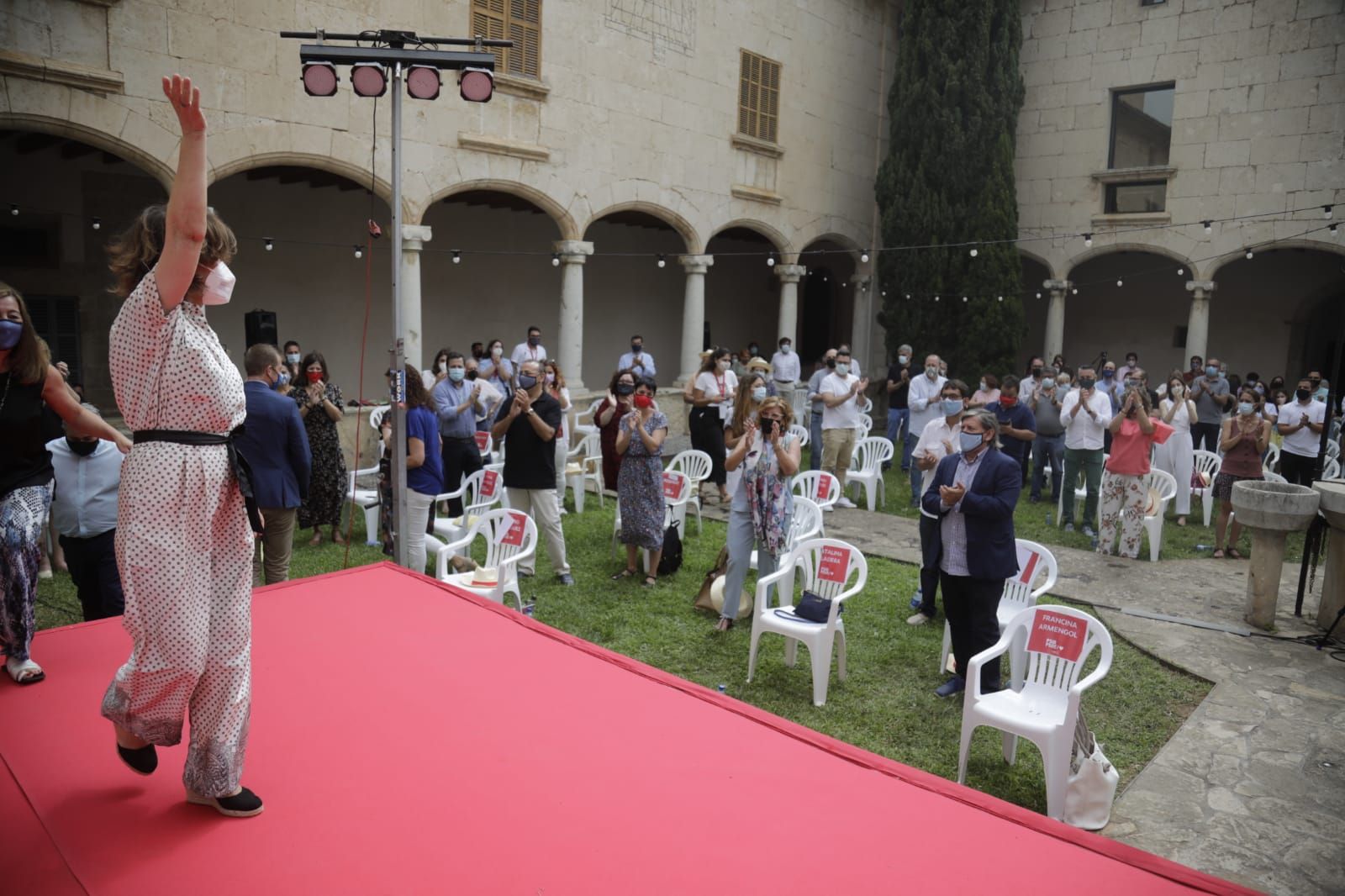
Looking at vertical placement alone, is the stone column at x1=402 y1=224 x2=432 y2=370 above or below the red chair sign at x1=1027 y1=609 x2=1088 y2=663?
above

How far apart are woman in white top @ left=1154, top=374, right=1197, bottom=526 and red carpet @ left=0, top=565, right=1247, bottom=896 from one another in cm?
793

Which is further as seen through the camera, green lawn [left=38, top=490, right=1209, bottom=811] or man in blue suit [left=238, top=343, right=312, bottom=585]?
man in blue suit [left=238, top=343, right=312, bottom=585]

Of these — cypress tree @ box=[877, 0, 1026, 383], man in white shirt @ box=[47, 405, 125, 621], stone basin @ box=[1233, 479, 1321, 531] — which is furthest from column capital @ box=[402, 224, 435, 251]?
cypress tree @ box=[877, 0, 1026, 383]

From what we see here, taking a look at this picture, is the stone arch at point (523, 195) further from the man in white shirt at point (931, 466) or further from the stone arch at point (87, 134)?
the man in white shirt at point (931, 466)

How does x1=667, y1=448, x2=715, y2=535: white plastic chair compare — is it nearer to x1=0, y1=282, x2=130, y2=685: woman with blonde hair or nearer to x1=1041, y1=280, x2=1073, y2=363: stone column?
x1=0, y1=282, x2=130, y2=685: woman with blonde hair

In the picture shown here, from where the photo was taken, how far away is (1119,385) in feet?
42.9

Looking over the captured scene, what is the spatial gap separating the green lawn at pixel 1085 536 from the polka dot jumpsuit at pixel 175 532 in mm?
7691

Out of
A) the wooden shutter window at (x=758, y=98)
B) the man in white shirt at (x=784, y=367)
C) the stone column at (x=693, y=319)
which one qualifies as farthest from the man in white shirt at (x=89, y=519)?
the wooden shutter window at (x=758, y=98)

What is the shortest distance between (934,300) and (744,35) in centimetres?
560

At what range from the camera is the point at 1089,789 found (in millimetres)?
3623

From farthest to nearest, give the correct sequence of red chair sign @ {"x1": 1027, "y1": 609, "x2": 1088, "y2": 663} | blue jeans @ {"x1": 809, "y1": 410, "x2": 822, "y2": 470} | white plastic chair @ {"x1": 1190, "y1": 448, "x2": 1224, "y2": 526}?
1. blue jeans @ {"x1": 809, "y1": 410, "x2": 822, "y2": 470}
2. white plastic chair @ {"x1": 1190, "y1": 448, "x2": 1224, "y2": 526}
3. red chair sign @ {"x1": 1027, "y1": 609, "x2": 1088, "y2": 663}

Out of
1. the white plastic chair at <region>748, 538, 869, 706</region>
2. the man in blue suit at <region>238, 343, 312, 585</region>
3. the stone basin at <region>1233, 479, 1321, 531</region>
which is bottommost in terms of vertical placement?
the white plastic chair at <region>748, 538, 869, 706</region>

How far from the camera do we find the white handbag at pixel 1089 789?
3613 millimetres

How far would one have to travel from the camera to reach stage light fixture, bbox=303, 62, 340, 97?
5328 millimetres
